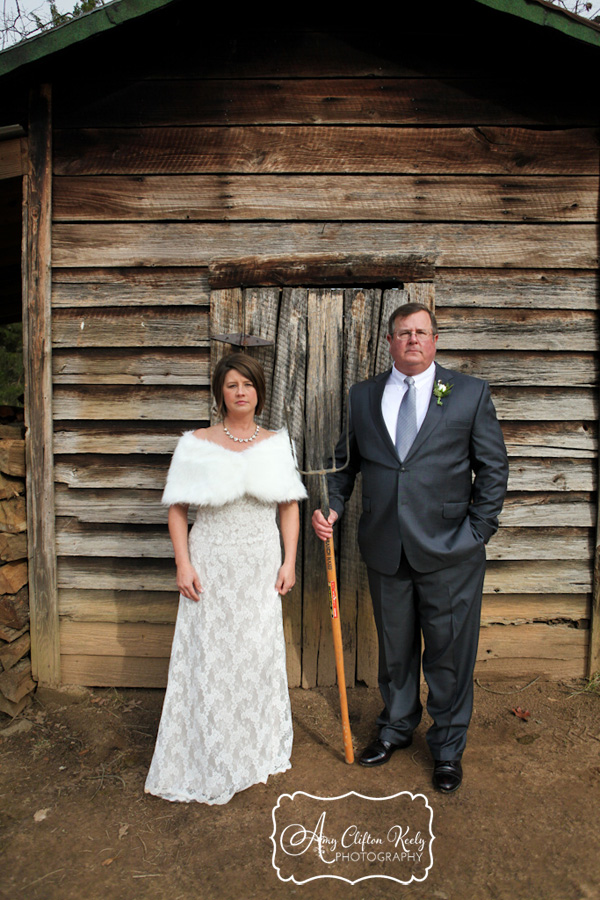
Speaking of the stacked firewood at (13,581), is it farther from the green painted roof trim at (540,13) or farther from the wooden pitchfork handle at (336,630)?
the green painted roof trim at (540,13)

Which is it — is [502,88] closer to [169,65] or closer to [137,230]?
[169,65]

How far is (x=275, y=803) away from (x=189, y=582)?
43.3 inches

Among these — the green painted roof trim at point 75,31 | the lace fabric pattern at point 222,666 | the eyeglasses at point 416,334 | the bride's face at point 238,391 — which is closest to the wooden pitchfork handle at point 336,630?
the lace fabric pattern at point 222,666

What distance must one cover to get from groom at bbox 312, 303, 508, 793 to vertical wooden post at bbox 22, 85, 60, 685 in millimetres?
1843

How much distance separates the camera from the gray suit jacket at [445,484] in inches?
110

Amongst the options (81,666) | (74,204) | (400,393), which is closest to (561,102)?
(400,393)

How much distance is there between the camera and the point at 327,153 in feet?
11.7

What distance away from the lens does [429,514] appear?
2805 mm

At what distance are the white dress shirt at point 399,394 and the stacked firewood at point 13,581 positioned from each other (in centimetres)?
225

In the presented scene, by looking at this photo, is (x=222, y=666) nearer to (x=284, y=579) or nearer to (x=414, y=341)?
(x=284, y=579)

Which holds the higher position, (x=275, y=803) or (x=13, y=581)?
(x=13, y=581)

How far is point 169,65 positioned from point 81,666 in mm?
3686

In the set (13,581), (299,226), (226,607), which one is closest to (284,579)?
(226,607)

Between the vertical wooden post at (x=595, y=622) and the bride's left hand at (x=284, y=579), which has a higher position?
the bride's left hand at (x=284, y=579)
